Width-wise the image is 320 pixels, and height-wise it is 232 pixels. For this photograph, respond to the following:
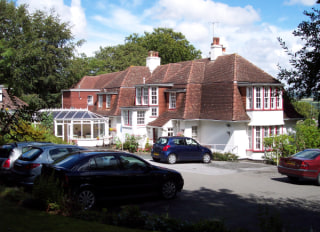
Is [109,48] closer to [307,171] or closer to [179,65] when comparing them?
[179,65]

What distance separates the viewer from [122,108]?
1420 inches

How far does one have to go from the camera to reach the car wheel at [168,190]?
11.7m

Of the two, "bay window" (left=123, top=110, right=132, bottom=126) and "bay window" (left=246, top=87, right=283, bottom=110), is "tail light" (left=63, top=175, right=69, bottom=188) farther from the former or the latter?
"bay window" (left=123, top=110, right=132, bottom=126)

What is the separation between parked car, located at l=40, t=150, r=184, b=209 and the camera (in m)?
9.85

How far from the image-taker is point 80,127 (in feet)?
123

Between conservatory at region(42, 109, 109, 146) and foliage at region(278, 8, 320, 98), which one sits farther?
conservatory at region(42, 109, 109, 146)

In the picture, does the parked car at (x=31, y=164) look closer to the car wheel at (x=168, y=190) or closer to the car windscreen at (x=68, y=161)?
the car windscreen at (x=68, y=161)

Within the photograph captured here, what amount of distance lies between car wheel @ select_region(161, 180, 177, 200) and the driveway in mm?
263

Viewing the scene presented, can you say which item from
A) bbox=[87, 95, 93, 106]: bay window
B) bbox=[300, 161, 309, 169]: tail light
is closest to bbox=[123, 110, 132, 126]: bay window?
bbox=[87, 95, 93, 106]: bay window

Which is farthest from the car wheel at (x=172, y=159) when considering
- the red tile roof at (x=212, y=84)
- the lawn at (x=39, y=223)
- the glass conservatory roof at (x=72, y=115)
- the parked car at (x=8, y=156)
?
the glass conservatory roof at (x=72, y=115)

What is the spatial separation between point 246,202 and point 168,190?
2.59 m

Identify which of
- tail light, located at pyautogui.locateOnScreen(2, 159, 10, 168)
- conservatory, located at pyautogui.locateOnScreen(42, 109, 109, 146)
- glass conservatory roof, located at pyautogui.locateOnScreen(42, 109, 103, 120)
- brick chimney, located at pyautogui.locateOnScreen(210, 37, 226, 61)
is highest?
brick chimney, located at pyautogui.locateOnScreen(210, 37, 226, 61)

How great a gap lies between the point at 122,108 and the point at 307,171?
23.3 m

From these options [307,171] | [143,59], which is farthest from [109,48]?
[307,171]
